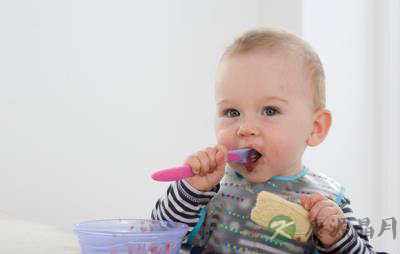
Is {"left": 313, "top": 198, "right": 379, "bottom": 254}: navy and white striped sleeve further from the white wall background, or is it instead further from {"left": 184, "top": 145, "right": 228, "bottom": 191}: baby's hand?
the white wall background

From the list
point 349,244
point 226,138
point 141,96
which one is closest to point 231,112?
point 226,138

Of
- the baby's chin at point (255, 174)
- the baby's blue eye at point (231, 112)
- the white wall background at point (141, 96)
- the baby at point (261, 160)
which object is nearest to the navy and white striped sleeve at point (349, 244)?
the baby at point (261, 160)

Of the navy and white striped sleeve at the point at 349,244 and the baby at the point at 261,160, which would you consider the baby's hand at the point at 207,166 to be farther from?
the navy and white striped sleeve at the point at 349,244

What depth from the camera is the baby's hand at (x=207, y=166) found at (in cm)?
74

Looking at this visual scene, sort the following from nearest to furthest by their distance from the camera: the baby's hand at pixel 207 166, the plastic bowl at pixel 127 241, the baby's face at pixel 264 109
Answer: the plastic bowl at pixel 127 241, the baby's hand at pixel 207 166, the baby's face at pixel 264 109

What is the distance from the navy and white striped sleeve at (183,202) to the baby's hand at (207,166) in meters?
0.01

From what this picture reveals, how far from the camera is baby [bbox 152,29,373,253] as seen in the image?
81 cm

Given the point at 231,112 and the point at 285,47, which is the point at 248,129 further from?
the point at 285,47

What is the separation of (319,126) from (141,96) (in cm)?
110

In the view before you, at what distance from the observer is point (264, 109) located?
0.86m

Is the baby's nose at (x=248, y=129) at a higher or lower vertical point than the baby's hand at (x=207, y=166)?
higher

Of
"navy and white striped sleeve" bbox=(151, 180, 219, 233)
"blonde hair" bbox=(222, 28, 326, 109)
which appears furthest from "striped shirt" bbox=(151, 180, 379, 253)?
"blonde hair" bbox=(222, 28, 326, 109)

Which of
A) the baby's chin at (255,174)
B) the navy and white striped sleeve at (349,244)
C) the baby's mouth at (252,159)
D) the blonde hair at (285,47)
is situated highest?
the blonde hair at (285,47)

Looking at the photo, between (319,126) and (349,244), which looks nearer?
(349,244)
